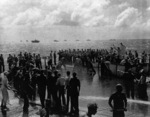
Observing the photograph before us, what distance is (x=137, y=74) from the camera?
1731 centimetres

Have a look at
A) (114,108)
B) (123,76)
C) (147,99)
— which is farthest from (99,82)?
(114,108)

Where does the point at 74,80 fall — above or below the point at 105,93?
above

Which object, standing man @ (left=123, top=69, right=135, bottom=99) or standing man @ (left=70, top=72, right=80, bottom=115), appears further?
standing man @ (left=123, top=69, right=135, bottom=99)

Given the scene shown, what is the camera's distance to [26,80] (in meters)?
12.2

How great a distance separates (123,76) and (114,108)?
12.4 m

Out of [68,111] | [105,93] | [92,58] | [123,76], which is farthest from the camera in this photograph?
[92,58]

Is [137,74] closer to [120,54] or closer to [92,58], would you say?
[120,54]

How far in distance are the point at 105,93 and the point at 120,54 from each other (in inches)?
A: 423

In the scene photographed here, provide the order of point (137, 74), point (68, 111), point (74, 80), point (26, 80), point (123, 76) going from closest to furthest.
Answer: point (74, 80), point (68, 111), point (26, 80), point (137, 74), point (123, 76)

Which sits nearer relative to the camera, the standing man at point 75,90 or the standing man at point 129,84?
the standing man at point 75,90

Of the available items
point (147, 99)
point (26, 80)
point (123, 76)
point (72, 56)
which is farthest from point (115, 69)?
point (72, 56)

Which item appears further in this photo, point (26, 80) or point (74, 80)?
point (26, 80)

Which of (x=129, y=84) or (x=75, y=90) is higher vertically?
(x=75, y=90)

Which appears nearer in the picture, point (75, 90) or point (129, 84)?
point (75, 90)
